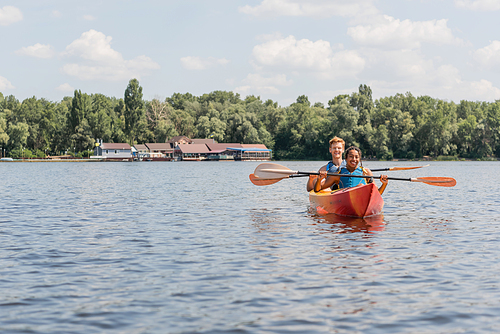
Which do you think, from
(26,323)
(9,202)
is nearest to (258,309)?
(26,323)

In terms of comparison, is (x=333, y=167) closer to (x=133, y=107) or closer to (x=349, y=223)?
(x=349, y=223)

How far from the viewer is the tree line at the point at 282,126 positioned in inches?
4574

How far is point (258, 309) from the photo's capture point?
706 centimetres

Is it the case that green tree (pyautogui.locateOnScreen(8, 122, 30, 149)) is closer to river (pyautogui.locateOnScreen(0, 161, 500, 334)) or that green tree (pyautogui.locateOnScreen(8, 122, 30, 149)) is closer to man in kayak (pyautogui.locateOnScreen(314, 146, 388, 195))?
river (pyautogui.locateOnScreen(0, 161, 500, 334))

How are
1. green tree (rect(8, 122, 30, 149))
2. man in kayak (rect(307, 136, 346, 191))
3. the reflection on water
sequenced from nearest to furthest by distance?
the reflection on water < man in kayak (rect(307, 136, 346, 191)) < green tree (rect(8, 122, 30, 149))

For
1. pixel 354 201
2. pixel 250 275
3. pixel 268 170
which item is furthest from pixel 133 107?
pixel 250 275

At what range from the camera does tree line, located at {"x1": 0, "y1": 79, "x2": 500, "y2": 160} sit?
381 feet

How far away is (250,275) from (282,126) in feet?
440

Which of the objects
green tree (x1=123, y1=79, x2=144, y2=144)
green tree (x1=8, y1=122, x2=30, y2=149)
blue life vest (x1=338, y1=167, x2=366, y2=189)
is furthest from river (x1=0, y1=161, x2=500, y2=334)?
green tree (x1=8, y1=122, x2=30, y2=149)

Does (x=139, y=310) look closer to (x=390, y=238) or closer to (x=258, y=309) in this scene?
(x=258, y=309)

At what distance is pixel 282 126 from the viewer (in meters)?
142

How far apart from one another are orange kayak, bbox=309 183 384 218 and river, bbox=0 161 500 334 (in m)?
0.38

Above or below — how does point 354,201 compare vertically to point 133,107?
below

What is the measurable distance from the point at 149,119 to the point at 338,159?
12842 centimetres
